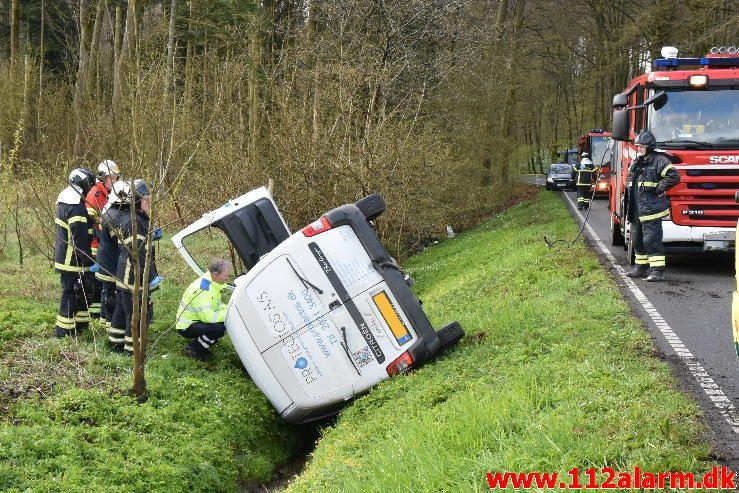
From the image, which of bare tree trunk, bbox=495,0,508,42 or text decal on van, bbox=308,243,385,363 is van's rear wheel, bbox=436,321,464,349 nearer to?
text decal on van, bbox=308,243,385,363

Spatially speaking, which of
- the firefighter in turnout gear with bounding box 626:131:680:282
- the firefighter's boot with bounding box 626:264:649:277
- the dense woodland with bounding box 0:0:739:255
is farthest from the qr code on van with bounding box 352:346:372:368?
the firefighter's boot with bounding box 626:264:649:277

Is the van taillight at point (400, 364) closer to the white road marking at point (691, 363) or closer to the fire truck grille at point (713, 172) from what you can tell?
the white road marking at point (691, 363)

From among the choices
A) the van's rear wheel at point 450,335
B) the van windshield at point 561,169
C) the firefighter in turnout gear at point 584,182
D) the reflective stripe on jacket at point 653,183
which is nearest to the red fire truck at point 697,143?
the reflective stripe on jacket at point 653,183

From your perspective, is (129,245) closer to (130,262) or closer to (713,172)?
(130,262)

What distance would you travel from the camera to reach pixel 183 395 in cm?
792

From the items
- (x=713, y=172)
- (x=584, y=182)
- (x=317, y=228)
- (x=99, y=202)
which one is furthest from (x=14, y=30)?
(x=713, y=172)

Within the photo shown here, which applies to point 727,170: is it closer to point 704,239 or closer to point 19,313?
point 704,239

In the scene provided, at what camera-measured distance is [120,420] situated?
706 cm

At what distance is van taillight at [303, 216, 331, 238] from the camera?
7.81 meters

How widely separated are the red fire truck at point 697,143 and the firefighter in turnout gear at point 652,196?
1.34 ft

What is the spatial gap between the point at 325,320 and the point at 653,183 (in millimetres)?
5155

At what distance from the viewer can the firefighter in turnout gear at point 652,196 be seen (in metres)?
10.0

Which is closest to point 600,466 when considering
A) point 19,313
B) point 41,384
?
point 41,384

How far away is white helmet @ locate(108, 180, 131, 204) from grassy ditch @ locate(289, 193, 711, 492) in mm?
3229
